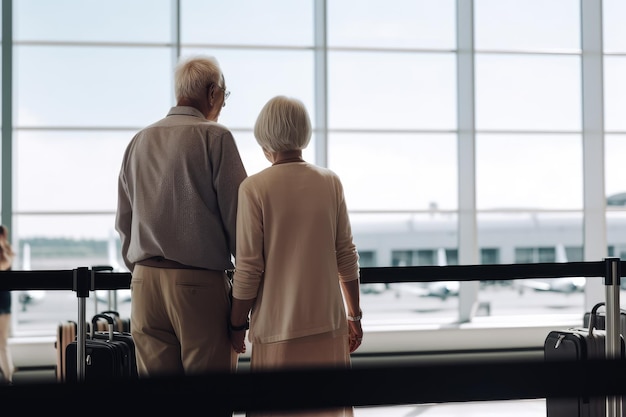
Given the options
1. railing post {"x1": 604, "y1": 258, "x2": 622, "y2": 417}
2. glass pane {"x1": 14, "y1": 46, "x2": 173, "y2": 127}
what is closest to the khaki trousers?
railing post {"x1": 604, "y1": 258, "x2": 622, "y2": 417}

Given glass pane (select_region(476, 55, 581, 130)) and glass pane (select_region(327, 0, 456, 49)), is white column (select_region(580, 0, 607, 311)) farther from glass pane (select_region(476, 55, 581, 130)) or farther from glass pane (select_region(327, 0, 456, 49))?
glass pane (select_region(327, 0, 456, 49))

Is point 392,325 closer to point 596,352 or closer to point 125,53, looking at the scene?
point 125,53

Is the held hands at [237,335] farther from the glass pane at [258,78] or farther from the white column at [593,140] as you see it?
the white column at [593,140]

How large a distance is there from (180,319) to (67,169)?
7.42 metres

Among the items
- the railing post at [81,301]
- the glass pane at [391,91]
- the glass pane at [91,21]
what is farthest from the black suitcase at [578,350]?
the glass pane at [91,21]

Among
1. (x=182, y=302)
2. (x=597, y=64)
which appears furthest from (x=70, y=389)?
(x=597, y=64)

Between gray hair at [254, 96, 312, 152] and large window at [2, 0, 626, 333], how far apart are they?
22.6ft

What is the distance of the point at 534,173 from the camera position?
36.5 ft

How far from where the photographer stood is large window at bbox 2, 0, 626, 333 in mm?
9438

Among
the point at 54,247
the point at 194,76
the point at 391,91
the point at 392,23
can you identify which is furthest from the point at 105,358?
the point at 392,23

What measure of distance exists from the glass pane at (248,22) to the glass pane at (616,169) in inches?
Answer: 180

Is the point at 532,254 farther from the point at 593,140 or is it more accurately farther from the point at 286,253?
the point at 286,253

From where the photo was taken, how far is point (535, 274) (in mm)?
3691

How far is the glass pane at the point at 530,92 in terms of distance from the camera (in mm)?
10836
